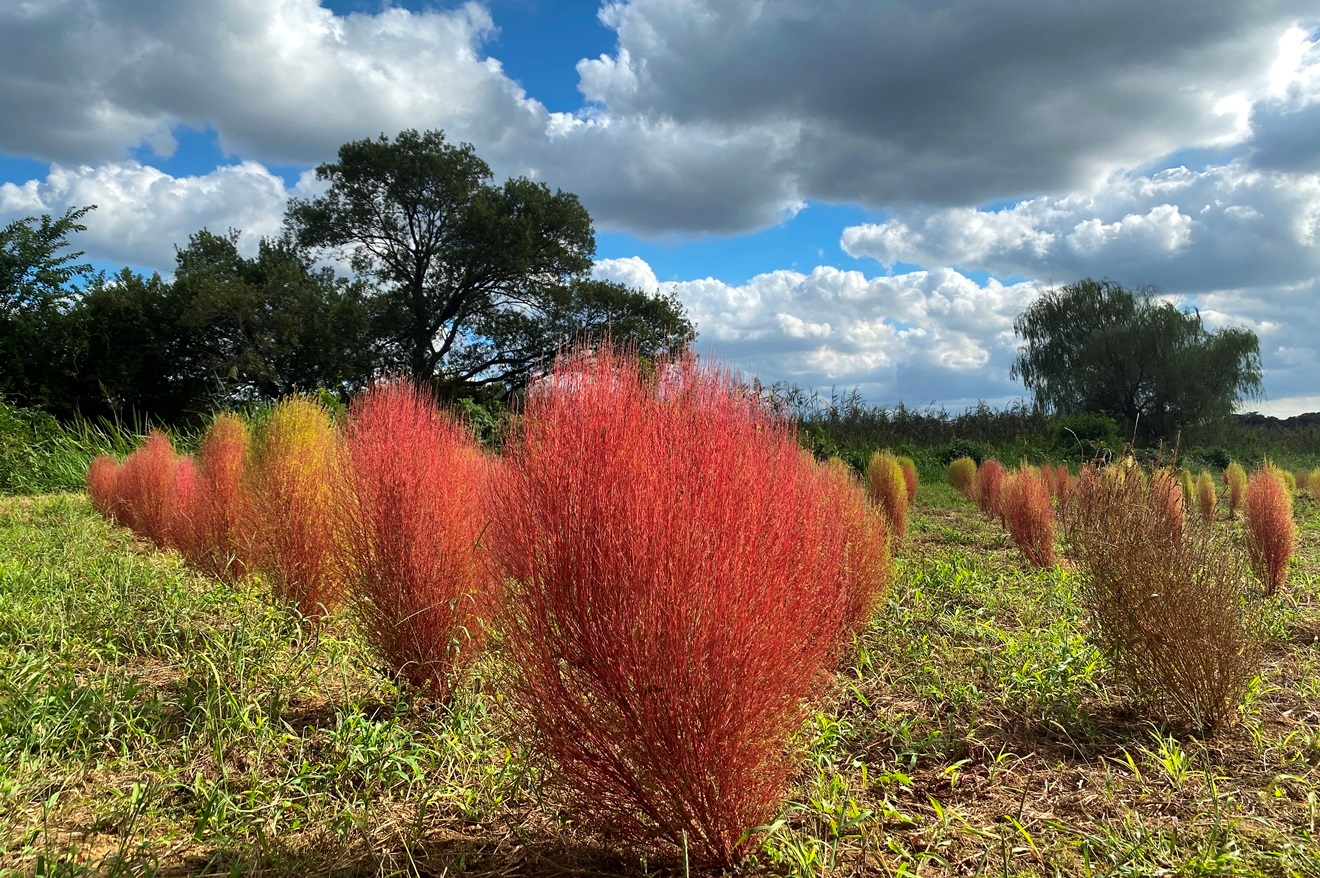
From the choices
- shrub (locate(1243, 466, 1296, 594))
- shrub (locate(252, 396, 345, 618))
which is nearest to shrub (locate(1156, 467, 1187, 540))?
shrub (locate(1243, 466, 1296, 594))

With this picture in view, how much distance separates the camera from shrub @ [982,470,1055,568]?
22.6 ft

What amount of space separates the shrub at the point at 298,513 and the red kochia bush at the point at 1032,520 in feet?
19.0

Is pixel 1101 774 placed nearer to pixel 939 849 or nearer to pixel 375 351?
pixel 939 849

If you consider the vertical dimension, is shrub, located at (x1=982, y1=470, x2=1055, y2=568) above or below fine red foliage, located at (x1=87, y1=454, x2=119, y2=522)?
above

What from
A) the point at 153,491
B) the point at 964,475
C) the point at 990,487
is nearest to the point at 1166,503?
the point at 990,487

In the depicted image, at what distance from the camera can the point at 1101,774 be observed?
293cm

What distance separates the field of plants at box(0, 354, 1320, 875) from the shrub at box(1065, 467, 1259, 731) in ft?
0.05

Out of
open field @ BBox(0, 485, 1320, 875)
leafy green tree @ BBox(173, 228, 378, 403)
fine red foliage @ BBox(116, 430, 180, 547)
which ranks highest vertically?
leafy green tree @ BBox(173, 228, 378, 403)

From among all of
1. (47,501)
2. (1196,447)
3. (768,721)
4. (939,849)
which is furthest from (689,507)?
(1196,447)

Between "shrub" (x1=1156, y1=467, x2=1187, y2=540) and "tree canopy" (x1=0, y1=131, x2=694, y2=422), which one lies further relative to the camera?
"tree canopy" (x1=0, y1=131, x2=694, y2=422)

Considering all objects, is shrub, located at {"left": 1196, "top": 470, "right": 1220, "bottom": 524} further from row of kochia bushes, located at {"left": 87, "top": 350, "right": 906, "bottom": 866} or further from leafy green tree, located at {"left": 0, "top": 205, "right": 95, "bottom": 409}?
leafy green tree, located at {"left": 0, "top": 205, "right": 95, "bottom": 409}

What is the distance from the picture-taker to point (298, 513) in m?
4.40

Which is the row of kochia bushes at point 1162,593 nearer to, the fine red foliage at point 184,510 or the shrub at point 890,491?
the shrub at point 890,491

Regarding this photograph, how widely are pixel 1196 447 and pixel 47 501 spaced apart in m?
25.2
